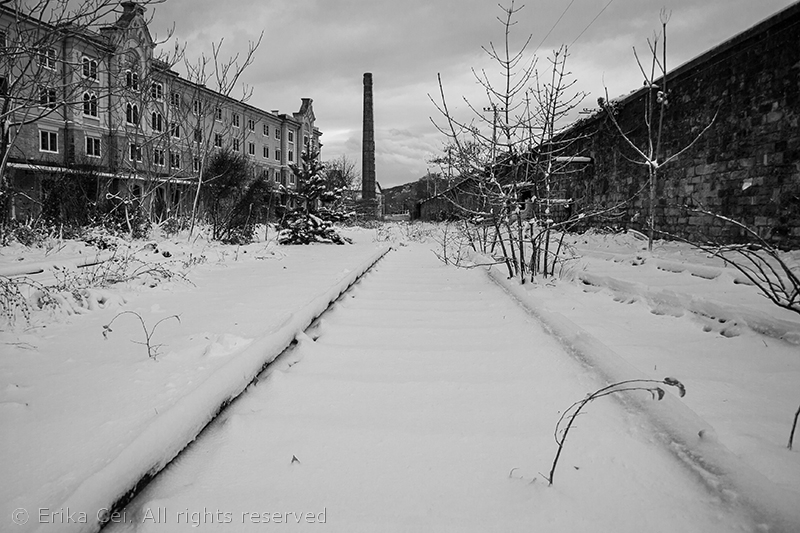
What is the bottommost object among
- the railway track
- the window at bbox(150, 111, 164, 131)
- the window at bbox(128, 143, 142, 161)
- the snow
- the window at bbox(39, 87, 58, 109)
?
the railway track

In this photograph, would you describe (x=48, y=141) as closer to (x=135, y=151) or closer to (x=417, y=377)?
(x=135, y=151)

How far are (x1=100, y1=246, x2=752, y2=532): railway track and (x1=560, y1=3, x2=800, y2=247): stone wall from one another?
15.3ft

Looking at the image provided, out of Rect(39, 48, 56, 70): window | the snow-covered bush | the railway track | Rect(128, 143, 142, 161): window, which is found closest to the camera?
the railway track

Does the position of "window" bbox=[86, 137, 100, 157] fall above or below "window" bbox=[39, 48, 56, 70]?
above

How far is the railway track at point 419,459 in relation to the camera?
3.80 feet

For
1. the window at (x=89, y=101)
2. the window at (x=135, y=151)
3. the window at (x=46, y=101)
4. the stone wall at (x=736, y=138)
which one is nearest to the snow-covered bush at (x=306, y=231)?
the window at (x=135, y=151)

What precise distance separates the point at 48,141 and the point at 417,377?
27607 mm

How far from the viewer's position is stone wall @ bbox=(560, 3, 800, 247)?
585cm

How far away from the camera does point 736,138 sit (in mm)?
6773

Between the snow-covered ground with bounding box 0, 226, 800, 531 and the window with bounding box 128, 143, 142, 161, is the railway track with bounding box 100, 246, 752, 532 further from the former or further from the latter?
the window with bounding box 128, 143, 142, 161

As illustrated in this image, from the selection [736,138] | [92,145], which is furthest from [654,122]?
[92,145]

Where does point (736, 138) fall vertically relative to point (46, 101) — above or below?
above

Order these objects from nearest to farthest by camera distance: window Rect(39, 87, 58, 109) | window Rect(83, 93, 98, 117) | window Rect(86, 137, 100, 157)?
1. window Rect(39, 87, 58, 109)
2. window Rect(83, 93, 98, 117)
3. window Rect(86, 137, 100, 157)

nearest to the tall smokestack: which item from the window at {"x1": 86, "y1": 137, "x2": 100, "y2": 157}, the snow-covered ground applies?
the window at {"x1": 86, "y1": 137, "x2": 100, "y2": 157}
